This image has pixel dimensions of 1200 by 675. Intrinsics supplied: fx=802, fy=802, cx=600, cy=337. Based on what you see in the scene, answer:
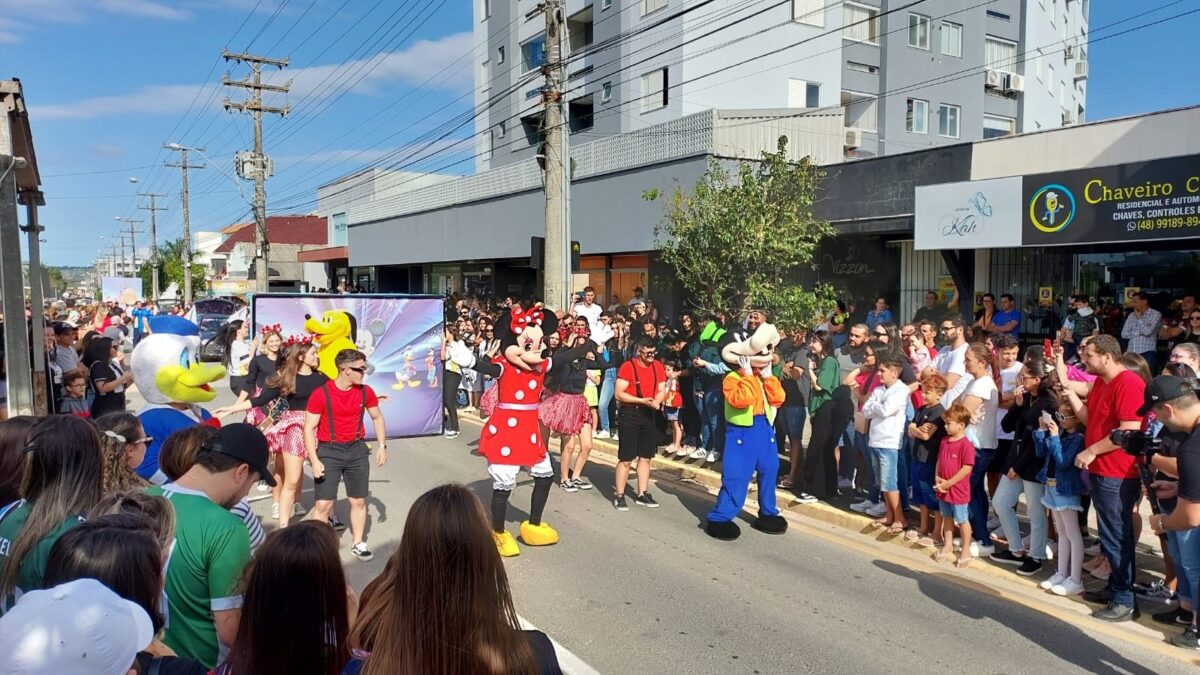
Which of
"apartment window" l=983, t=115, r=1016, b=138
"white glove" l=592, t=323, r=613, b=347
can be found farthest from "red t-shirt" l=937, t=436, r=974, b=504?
"apartment window" l=983, t=115, r=1016, b=138

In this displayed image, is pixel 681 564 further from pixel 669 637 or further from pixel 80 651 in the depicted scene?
pixel 80 651

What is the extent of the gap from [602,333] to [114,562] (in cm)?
1011

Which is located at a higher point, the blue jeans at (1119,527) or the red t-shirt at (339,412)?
the red t-shirt at (339,412)

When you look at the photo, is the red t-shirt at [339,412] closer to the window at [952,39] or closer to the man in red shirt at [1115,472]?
the man in red shirt at [1115,472]

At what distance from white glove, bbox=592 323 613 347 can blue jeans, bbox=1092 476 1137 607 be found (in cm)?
731

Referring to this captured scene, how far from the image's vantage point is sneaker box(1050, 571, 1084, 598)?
5727mm

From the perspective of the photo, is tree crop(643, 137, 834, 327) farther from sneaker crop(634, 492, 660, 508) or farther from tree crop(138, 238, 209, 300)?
tree crop(138, 238, 209, 300)

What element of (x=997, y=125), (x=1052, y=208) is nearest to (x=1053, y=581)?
(x=1052, y=208)

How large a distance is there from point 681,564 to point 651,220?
41.3ft

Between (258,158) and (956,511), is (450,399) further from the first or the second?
(258,158)

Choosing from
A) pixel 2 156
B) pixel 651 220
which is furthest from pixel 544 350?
pixel 651 220

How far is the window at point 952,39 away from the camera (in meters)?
31.4

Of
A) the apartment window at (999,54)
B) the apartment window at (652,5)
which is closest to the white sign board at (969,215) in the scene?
the apartment window at (652,5)

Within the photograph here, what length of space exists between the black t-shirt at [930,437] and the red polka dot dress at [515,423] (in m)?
3.21
